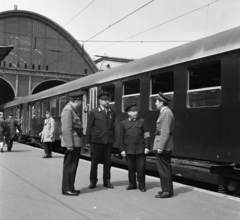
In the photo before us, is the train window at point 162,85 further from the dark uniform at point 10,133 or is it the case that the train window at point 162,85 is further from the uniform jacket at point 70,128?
the dark uniform at point 10,133

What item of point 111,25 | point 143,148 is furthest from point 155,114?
point 111,25

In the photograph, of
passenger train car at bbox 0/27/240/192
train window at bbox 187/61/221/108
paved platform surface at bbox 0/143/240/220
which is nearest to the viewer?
paved platform surface at bbox 0/143/240/220

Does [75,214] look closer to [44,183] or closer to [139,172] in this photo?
[139,172]

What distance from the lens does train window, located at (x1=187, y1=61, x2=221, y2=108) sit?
276 inches

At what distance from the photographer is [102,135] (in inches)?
267

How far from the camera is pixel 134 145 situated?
22.0 feet

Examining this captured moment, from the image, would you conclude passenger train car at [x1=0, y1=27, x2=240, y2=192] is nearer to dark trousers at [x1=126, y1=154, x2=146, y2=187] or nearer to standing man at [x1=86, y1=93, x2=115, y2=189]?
dark trousers at [x1=126, y1=154, x2=146, y2=187]

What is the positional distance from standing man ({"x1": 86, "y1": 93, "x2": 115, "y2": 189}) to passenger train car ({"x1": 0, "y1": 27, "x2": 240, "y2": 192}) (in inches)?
70.6

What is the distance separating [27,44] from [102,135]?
147 feet

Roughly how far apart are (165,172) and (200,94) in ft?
7.04

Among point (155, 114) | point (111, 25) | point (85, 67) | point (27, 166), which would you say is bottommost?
point (27, 166)

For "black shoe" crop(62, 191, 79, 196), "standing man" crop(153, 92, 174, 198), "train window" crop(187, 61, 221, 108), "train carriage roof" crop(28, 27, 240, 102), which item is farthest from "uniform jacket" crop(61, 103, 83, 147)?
"train carriage roof" crop(28, 27, 240, 102)

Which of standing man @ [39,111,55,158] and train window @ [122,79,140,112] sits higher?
train window @ [122,79,140,112]

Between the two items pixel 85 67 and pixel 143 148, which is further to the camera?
pixel 85 67
